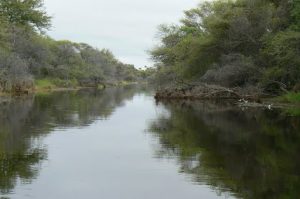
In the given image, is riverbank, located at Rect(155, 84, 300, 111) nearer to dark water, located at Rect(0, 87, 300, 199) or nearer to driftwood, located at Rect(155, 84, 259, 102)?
driftwood, located at Rect(155, 84, 259, 102)

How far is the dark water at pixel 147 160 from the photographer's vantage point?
11.6 metres

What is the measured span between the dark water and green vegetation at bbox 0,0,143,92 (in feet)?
97.2

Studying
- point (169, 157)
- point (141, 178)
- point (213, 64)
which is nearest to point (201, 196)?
point (141, 178)

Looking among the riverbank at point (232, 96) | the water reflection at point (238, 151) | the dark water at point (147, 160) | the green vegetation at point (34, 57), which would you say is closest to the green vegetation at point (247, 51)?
the riverbank at point (232, 96)

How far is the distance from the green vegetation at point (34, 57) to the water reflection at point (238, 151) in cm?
3035

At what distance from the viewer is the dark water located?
1164 centimetres

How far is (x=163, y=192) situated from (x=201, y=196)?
3.04ft

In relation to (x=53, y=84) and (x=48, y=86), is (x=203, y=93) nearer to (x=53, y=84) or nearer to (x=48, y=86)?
(x=48, y=86)

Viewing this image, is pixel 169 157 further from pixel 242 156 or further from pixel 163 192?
pixel 163 192

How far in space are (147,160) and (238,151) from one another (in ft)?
12.1

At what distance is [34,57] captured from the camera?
76938mm

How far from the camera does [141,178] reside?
42.6 ft

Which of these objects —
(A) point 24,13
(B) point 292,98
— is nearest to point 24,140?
(B) point 292,98

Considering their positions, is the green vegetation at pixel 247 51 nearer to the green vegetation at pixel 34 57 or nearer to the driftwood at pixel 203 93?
the driftwood at pixel 203 93
